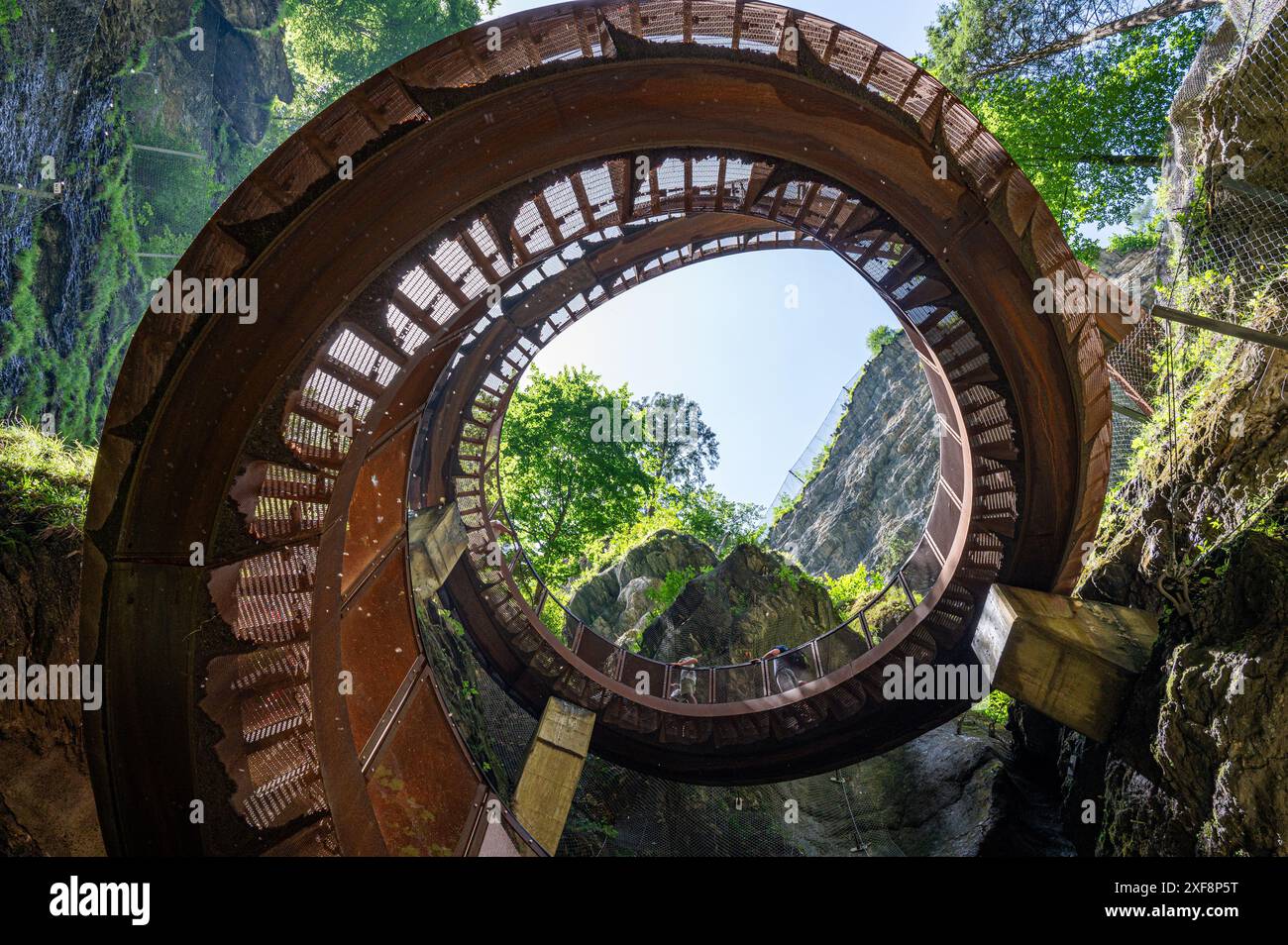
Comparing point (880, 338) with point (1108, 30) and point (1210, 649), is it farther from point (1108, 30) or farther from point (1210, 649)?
point (1210, 649)

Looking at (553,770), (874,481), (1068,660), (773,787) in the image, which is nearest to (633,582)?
(773,787)

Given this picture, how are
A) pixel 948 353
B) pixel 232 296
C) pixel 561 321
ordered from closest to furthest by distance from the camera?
pixel 232 296, pixel 948 353, pixel 561 321

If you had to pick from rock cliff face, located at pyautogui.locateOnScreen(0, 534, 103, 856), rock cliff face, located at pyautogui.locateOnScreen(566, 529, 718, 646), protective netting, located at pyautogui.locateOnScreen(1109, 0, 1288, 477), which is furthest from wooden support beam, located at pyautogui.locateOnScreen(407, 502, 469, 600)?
protective netting, located at pyautogui.locateOnScreen(1109, 0, 1288, 477)

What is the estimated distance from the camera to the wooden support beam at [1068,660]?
8.18 meters

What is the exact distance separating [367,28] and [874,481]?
1506 inches

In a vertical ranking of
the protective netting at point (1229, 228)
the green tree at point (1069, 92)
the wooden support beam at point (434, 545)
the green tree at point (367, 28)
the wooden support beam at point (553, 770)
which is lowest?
the wooden support beam at point (553, 770)

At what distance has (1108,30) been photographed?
1706 centimetres

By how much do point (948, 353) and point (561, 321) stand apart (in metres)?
5.61

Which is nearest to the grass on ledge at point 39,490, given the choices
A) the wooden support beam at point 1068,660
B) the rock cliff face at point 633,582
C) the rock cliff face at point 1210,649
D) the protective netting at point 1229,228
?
the wooden support beam at point 1068,660

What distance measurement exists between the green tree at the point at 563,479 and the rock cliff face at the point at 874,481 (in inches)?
633

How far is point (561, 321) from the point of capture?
10062 mm

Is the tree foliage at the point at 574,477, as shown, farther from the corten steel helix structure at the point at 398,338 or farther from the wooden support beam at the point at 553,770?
the corten steel helix structure at the point at 398,338
